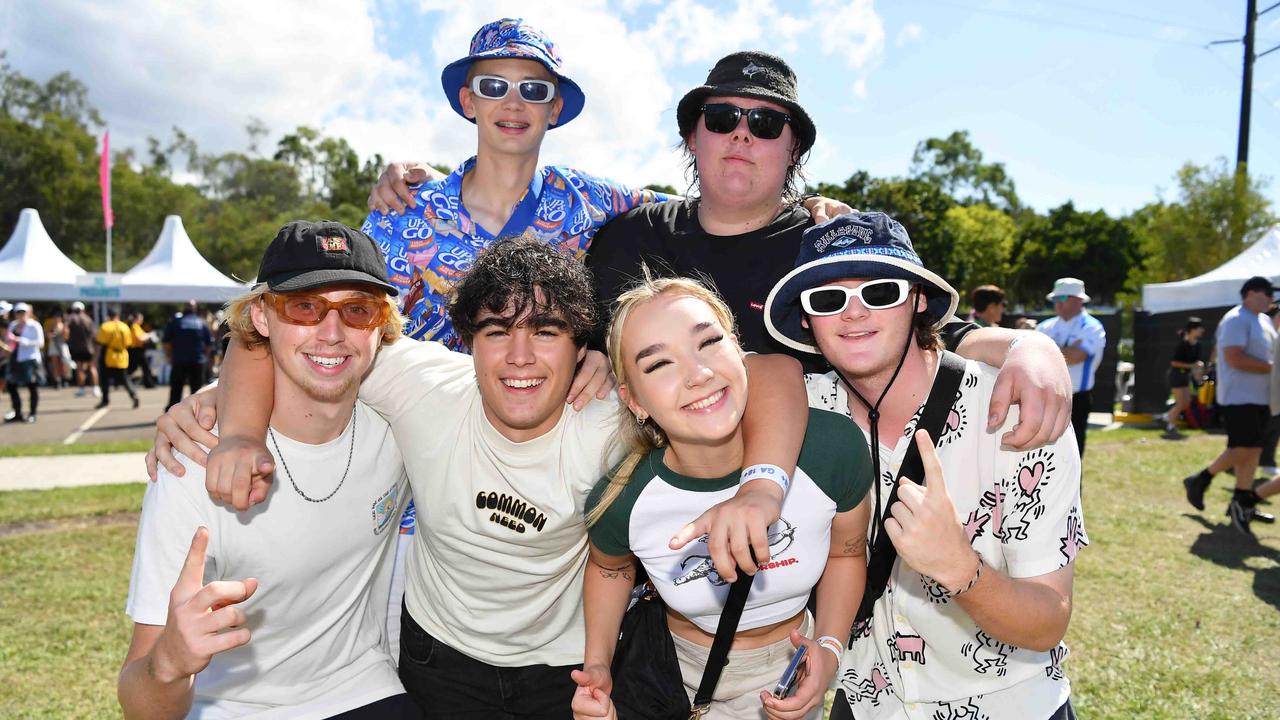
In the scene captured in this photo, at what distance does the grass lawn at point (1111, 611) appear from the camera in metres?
4.43

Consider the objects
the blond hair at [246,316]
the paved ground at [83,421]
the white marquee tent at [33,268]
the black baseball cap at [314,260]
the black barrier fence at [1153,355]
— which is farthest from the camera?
the white marquee tent at [33,268]

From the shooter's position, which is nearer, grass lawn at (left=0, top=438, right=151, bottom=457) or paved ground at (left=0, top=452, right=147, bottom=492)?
paved ground at (left=0, top=452, right=147, bottom=492)

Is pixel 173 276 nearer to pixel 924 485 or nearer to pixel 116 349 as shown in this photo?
pixel 116 349

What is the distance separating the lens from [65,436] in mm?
12664

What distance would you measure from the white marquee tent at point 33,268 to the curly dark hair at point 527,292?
76.7 ft

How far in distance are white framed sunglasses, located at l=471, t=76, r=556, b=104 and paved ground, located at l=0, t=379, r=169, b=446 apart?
1184 cm

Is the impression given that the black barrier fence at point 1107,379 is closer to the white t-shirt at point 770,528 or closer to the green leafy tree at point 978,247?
the white t-shirt at point 770,528

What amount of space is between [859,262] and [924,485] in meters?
0.67

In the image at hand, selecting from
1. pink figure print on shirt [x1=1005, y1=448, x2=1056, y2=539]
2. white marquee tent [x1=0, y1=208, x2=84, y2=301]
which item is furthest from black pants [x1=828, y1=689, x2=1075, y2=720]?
white marquee tent [x1=0, y1=208, x2=84, y2=301]

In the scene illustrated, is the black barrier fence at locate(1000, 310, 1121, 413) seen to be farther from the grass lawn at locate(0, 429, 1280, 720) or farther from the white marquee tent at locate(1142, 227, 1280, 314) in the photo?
the grass lawn at locate(0, 429, 1280, 720)

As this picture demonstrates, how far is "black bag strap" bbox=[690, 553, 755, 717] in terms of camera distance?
2.32 meters

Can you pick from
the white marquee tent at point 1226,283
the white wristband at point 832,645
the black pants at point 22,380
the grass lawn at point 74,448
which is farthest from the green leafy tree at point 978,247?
the white wristband at point 832,645

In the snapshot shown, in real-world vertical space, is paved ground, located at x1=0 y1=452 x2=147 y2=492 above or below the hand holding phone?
below

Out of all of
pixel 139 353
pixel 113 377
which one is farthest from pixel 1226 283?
pixel 139 353
